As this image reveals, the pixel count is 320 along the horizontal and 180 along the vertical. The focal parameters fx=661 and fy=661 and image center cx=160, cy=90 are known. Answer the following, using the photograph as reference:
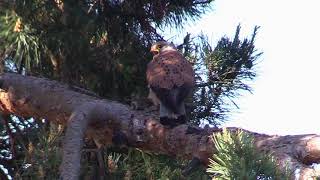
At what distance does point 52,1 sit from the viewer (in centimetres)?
312

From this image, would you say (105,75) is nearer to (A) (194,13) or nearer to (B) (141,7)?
(B) (141,7)

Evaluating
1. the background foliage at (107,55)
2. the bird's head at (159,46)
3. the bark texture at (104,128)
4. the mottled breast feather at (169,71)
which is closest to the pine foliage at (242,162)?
the bark texture at (104,128)

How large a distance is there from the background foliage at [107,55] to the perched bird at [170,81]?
5.0 inches

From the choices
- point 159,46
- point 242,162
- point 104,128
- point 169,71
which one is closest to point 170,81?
point 169,71

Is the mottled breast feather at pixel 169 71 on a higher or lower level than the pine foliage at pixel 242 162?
higher

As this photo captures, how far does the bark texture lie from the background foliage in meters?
0.10

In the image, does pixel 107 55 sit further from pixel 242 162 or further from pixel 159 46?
pixel 242 162

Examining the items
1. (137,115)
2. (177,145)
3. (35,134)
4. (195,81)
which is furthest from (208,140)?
(35,134)

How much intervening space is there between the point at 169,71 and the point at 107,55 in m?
0.32

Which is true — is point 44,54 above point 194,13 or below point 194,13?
below

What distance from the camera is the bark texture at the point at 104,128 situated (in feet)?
7.53

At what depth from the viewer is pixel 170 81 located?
3.23 meters

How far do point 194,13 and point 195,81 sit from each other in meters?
0.49

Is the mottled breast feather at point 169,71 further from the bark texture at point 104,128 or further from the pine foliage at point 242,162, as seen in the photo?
the pine foliage at point 242,162
